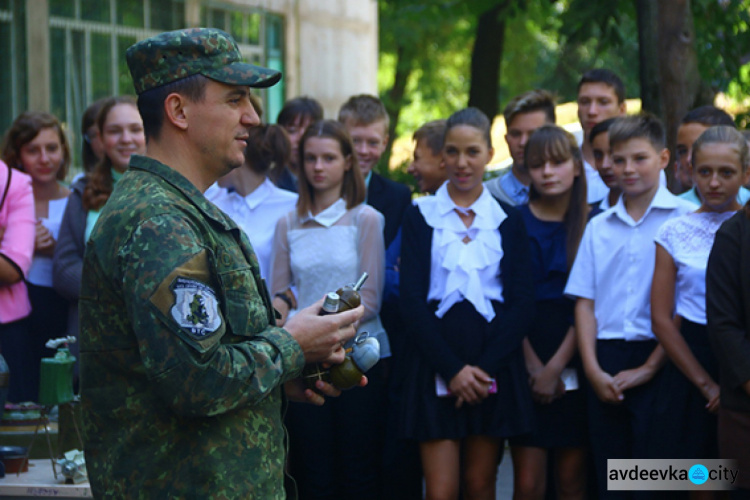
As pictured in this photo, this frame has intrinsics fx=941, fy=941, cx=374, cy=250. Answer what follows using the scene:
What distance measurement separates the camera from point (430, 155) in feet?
18.5

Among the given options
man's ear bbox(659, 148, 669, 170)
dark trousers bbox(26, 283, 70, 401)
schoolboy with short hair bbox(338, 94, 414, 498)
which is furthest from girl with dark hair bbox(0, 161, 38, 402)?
man's ear bbox(659, 148, 669, 170)

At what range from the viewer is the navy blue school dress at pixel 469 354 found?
430 centimetres

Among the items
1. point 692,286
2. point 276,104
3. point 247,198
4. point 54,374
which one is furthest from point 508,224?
point 276,104

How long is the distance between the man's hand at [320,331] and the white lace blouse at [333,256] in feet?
6.89

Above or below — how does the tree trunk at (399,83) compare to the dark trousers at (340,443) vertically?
above

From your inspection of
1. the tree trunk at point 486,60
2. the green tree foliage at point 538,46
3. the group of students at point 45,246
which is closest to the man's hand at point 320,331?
the group of students at point 45,246

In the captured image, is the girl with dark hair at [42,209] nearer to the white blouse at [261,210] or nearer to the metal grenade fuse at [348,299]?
the white blouse at [261,210]

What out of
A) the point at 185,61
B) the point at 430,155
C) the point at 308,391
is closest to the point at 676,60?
the point at 430,155

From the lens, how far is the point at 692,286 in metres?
4.10

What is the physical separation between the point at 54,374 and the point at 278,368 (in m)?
1.91

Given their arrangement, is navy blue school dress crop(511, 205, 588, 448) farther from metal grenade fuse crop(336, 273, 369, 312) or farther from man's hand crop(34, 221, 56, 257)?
man's hand crop(34, 221, 56, 257)

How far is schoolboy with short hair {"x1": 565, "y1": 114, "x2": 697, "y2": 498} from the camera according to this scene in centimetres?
421

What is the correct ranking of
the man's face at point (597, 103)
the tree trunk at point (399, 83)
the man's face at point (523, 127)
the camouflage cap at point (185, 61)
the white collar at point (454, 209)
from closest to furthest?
the camouflage cap at point (185, 61), the white collar at point (454, 209), the man's face at point (523, 127), the man's face at point (597, 103), the tree trunk at point (399, 83)

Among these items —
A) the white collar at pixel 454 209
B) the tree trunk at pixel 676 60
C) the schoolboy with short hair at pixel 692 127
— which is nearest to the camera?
the white collar at pixel 454 209
